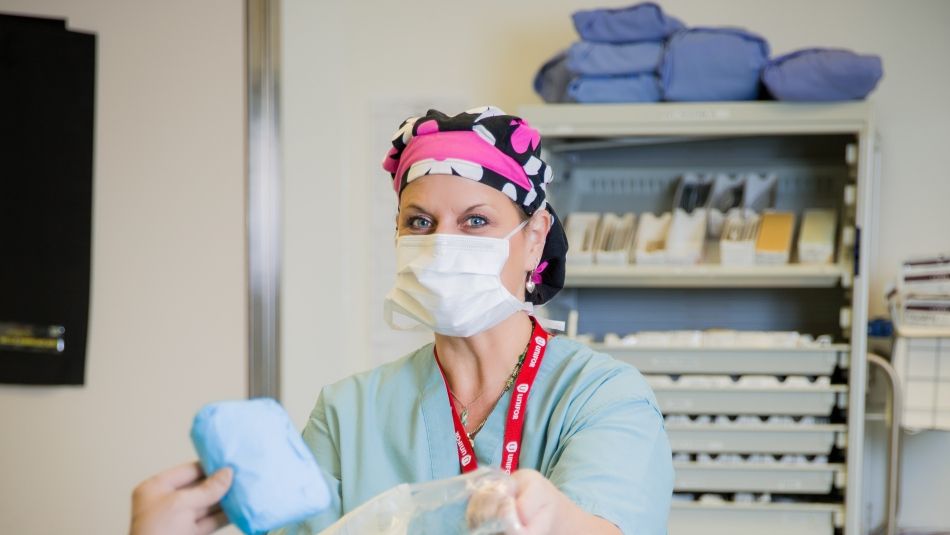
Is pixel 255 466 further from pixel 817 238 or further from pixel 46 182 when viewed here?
pixel 46 182

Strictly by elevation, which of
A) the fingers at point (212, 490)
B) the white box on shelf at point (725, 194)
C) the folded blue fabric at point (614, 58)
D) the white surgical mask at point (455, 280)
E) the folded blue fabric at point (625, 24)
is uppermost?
the folded blue fabric at point (625, 24)

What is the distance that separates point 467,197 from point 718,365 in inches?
51.5

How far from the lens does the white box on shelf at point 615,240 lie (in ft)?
8.11

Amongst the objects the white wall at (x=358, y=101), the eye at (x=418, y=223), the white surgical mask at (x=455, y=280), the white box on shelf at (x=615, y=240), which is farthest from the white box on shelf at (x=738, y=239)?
the eye at (x=418, y=223)

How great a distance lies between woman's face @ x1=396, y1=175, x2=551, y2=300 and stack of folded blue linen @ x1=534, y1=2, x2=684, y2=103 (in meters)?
1.07

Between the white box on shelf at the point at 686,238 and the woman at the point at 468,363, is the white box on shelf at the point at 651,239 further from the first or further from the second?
the woman at the point at 468,363

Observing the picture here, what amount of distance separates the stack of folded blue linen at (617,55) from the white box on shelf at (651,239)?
36cm

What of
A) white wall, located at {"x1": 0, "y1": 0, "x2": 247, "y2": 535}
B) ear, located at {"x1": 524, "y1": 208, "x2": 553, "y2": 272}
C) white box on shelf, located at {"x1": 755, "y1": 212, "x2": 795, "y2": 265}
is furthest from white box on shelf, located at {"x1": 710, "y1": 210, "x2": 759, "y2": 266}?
white wall, located at {"x1": 0, "y1": 0, "x2": 247, "y2": 535}

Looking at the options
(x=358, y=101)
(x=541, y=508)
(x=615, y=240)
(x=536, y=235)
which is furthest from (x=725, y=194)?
(x=541, y=508)

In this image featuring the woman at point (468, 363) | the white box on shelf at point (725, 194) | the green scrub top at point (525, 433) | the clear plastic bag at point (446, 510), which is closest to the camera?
the clear plastic bag at point (446, 510)

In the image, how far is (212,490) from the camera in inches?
33.6

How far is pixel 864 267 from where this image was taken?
2.26m

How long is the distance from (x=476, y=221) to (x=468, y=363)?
0.74 feet

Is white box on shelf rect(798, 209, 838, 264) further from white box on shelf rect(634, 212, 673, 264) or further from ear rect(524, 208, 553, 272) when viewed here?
ear rect(524, 208, 553, 272)
